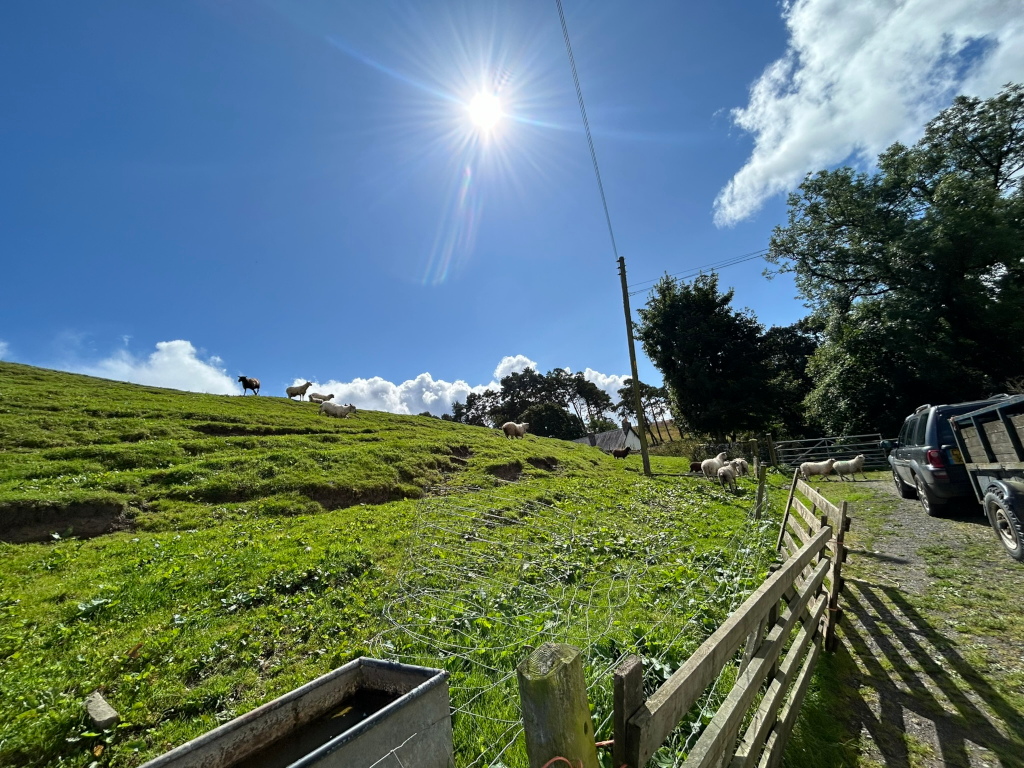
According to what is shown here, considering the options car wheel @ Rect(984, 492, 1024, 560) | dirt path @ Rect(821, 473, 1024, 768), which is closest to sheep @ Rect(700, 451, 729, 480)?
dirt path @ Rect(821, 473, 1024, 768)

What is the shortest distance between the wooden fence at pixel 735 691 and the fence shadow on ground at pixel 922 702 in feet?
1.44

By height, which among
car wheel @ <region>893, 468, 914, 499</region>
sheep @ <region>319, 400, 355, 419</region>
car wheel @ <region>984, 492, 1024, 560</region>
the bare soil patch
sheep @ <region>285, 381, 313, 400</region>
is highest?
sheep @ <region>285, 381, 313, 400</region>

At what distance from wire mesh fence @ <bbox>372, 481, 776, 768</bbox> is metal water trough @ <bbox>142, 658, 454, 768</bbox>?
3.39ft

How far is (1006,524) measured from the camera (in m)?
6.64

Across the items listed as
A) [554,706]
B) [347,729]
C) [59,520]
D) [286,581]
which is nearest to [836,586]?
[554,706]

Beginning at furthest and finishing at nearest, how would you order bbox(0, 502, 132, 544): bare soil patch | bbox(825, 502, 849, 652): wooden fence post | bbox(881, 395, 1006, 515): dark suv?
1. bbox(881, 395, 1006, 515): dark suv
2. bbox(0, 502, 132, 544): bare soil patch
3. bbox(825, 502, 849, 652): wooden fence post

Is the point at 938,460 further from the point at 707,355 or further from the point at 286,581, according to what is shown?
the point at 707,355

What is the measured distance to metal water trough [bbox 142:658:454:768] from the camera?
5.48 feet

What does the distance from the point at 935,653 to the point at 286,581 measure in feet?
26.2

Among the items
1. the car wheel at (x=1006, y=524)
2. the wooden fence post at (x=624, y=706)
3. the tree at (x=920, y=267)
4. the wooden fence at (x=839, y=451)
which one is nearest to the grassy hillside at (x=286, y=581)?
the wooden fence post at (x=624, y=706)

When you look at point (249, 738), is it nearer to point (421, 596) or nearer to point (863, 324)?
point (421, 596)

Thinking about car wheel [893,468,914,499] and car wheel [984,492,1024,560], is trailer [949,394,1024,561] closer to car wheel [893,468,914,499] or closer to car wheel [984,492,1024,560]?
car wheel [984,492,1024,560]

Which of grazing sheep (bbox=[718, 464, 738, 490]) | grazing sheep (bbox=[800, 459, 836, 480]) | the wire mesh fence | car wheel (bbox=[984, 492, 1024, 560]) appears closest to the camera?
the wire mesh fence

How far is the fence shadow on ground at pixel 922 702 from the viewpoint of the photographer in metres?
3.11
